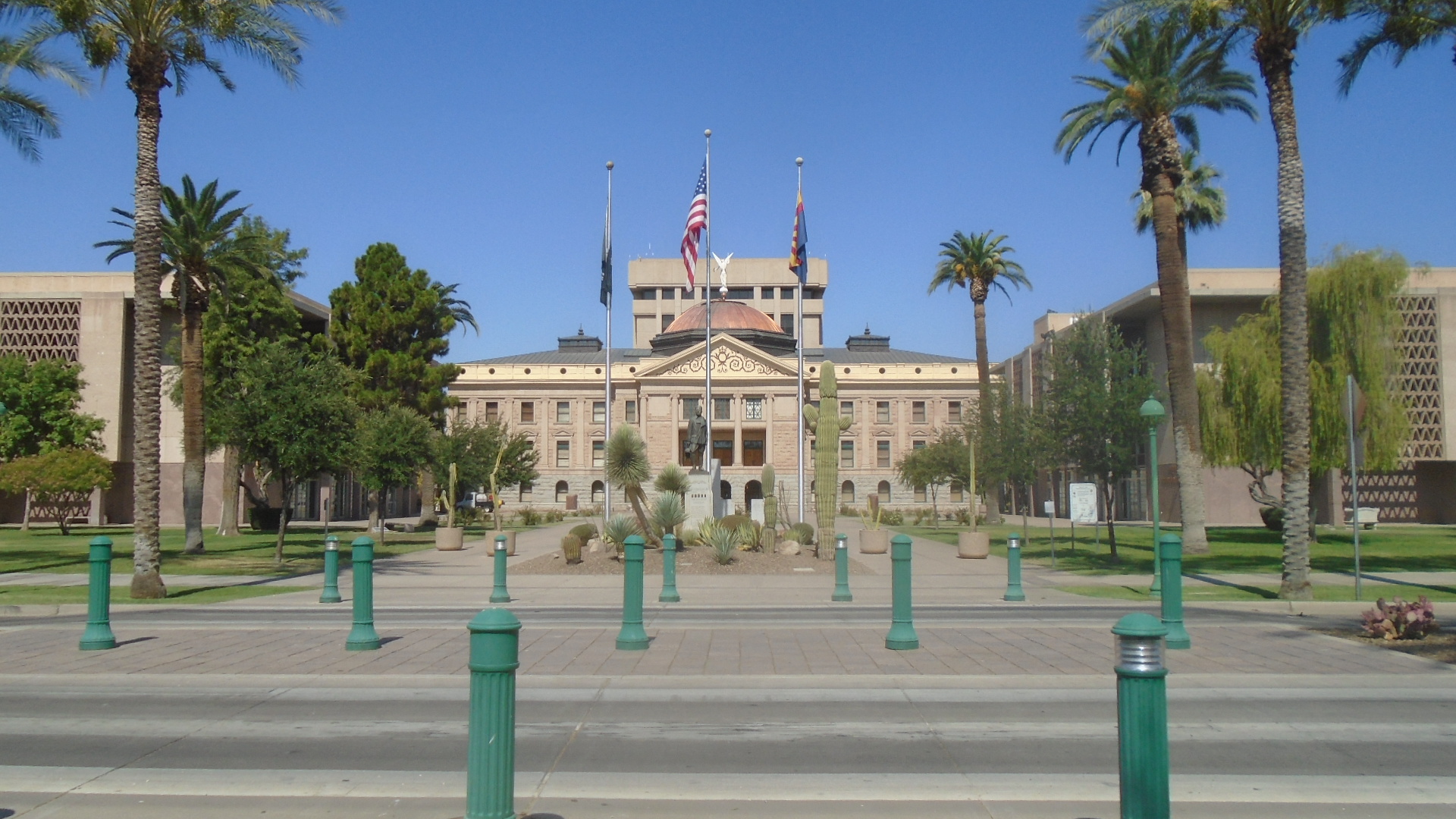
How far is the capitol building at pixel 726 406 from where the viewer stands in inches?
3516

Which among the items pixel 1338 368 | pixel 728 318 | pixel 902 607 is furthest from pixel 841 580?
pixel 728 318

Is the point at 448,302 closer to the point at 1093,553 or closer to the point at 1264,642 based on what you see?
the point at 1093,553

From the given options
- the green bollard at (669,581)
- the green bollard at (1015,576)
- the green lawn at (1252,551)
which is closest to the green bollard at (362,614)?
the green bollard at (669,581)

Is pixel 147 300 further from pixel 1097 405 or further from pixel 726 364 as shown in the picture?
pixel 726 364

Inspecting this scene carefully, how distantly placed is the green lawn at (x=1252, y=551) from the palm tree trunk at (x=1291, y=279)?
6.15 metres

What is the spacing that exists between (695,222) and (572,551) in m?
13.5

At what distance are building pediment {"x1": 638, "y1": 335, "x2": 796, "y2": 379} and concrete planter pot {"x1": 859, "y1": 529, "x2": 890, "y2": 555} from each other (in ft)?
175

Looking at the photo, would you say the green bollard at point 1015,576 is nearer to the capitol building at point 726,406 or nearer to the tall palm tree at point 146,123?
the tall palm tree at point 146,123

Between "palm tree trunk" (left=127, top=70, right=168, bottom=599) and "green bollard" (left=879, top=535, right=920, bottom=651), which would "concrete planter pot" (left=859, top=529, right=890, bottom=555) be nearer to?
"palm tree trunk" (left=127, top=70, right=168, bottom=599)

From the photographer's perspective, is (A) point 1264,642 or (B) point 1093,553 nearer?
(A) point 1264,642

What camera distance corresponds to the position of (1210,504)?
184ft

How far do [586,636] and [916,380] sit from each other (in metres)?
80.3

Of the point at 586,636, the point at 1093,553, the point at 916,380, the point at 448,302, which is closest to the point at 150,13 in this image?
the point at 586,636

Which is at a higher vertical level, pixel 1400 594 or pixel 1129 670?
pixel 1129 670
